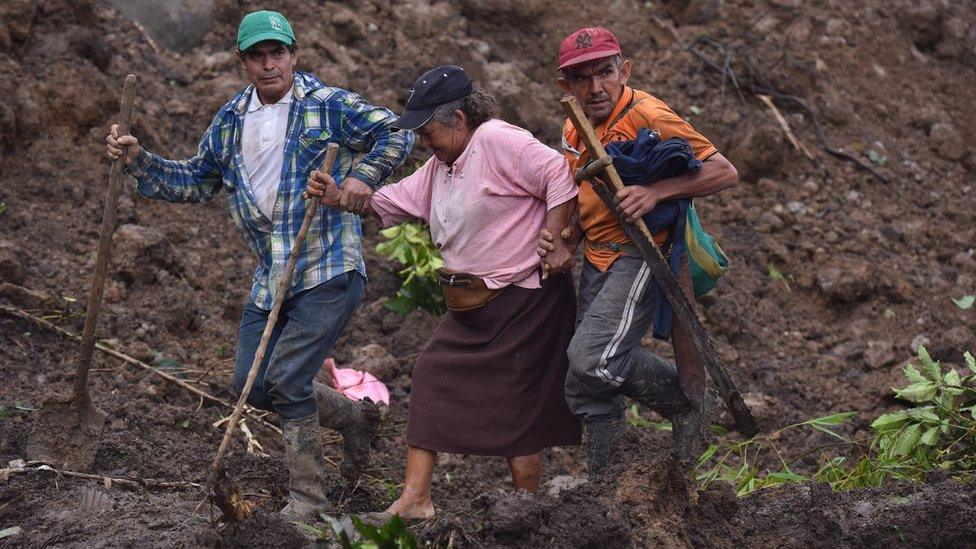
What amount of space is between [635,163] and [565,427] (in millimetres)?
1127

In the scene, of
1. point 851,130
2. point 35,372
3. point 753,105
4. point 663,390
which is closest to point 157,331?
point 35,372

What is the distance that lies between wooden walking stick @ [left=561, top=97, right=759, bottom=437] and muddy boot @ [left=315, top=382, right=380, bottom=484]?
5.02 feet

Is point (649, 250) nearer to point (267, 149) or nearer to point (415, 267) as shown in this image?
point (267, 149)

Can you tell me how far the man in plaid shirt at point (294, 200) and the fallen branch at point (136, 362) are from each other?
1352 millimetres

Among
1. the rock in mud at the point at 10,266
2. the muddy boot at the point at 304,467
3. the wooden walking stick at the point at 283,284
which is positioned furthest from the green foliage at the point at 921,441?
the rock in mud at the point at 10,266

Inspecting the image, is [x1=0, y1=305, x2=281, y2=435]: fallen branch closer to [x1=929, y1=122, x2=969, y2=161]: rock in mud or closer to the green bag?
the green bag

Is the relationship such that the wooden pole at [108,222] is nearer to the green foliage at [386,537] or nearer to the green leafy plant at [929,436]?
the green foliage at [386,537]

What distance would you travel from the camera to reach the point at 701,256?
15.3 feet

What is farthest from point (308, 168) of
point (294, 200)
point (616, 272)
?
point (616, 272)

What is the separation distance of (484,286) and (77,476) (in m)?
1.88

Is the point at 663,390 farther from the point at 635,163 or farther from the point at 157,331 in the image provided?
the point at 157,331

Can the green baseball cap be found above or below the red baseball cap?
above

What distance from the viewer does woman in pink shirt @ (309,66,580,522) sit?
449 centimetres

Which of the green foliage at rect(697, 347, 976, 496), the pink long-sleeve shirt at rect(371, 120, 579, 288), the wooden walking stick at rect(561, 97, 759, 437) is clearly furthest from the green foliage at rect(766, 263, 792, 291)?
the pink long-sleeve shirt at rect(371, 120, 579, 288)
